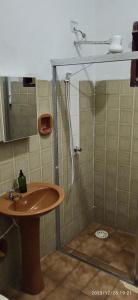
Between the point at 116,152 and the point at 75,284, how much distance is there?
1213mm

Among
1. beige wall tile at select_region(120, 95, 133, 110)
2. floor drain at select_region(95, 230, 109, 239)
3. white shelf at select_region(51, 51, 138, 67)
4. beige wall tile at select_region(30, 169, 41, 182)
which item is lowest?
floor drain at select_region(95, 230, 109, 239)

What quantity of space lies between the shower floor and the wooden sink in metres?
0.53

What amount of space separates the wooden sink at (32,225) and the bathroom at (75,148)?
0.05 ft

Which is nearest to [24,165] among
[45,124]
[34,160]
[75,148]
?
[34,160]

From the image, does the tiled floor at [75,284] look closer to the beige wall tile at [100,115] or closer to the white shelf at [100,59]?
the beige wall tile at [100,115]

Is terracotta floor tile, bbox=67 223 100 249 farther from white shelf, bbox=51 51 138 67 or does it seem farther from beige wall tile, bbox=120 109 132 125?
white shelf, bbox=51 51 138 67

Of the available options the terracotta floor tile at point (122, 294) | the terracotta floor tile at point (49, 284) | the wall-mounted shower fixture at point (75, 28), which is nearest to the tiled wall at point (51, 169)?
the terracotta floor tile at point (49, 284)

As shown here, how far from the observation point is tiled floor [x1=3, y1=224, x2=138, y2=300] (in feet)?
5.87

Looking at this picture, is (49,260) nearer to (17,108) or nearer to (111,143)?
(111,143)

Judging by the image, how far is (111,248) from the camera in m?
2.33

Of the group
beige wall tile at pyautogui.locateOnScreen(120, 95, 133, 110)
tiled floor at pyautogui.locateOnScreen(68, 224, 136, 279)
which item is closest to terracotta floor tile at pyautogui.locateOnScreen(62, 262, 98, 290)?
tiled floor at pyautogui.locateOnScreen(68, 224, 136, 279)

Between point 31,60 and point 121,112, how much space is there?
3.24ft

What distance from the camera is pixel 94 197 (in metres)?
2.75

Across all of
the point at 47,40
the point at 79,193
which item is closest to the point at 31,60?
the point at 47,40
